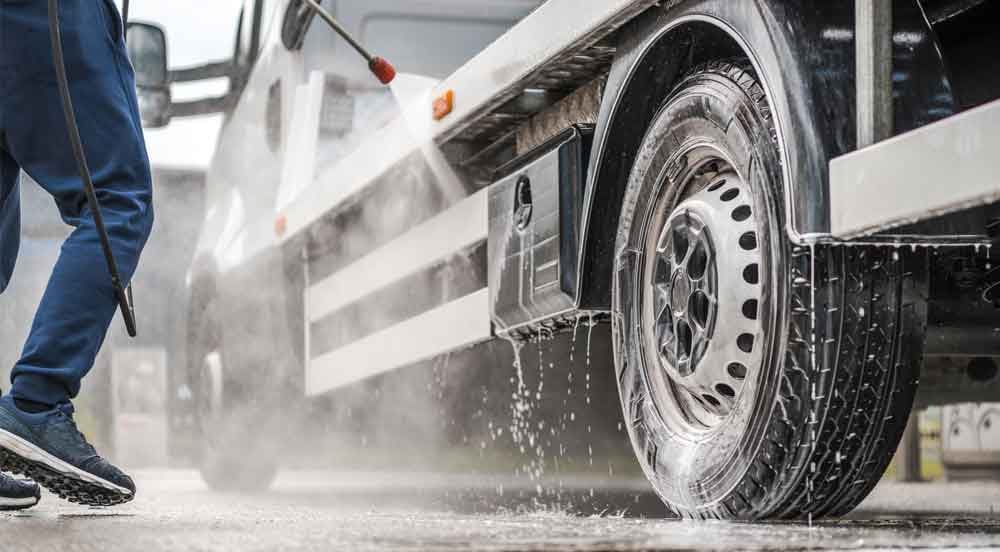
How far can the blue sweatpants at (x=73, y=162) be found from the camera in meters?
2.96

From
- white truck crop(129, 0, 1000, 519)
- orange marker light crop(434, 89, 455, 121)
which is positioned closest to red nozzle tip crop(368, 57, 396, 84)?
white truck crop(129, 0, 1000, 519)

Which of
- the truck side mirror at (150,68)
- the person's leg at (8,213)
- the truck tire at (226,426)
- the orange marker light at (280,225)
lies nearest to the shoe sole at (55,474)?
the person's leg at (8,213)

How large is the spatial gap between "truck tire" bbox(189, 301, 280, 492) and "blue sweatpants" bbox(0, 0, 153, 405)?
311cm

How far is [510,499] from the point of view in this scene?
17.1 feet

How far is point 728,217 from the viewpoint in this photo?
2.61m

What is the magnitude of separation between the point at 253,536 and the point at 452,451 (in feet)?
11.8

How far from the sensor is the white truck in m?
2.27

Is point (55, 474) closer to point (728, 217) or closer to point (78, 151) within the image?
point (78, 151)

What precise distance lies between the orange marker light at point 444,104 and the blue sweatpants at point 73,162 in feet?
A: 3.13

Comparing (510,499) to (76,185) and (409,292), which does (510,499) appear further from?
(76,185)

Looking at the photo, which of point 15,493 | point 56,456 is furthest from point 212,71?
point 56,456

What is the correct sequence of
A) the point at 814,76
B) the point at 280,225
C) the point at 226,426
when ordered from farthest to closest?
1. the point at 226,426
2. the point at 280,225
3. the point at 814,76

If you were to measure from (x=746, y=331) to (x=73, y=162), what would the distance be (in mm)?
1492

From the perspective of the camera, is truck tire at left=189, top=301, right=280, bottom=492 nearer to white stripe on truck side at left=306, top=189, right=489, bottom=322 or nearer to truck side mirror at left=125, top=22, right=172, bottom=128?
white stripe on truck side at left=306, top=189, right=489, bottom=322
